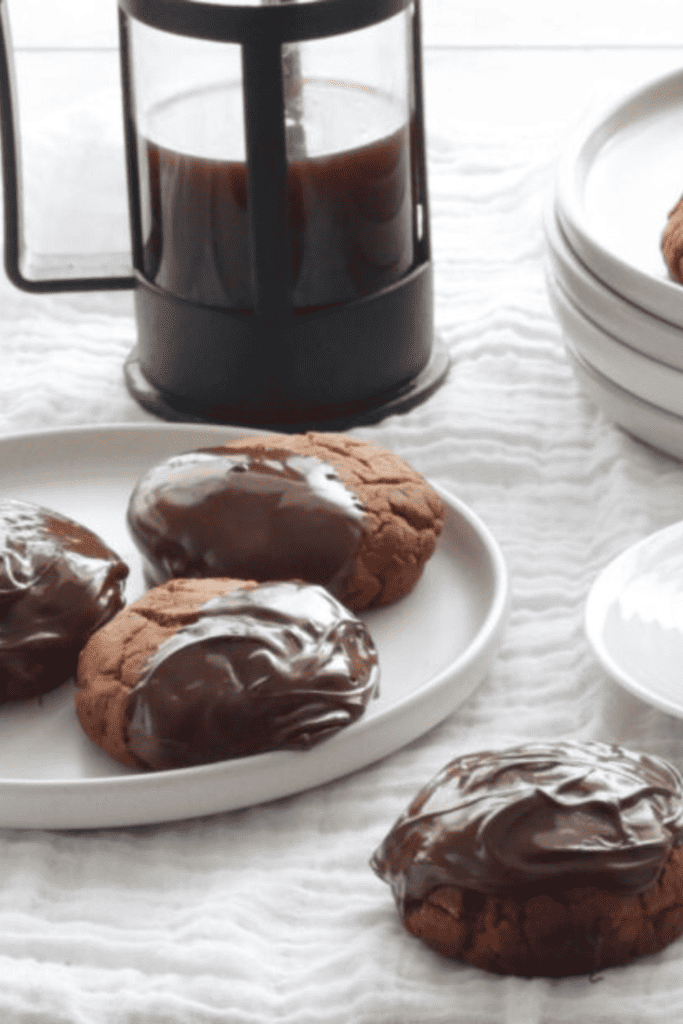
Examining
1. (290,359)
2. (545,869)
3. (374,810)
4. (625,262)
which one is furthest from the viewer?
(290,359)

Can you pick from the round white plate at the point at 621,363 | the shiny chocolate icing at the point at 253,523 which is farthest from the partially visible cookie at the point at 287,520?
the round white plate at the point at 621,363

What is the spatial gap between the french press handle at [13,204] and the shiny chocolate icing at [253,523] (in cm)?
26

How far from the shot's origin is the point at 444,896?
611 millimetres

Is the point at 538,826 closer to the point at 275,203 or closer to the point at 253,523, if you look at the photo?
the point at 253,523

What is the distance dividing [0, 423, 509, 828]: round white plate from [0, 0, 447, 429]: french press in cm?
7

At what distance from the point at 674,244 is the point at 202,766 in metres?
0.38

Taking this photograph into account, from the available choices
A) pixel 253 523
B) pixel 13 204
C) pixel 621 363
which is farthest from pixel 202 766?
pixel 13 204

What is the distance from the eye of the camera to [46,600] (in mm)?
755

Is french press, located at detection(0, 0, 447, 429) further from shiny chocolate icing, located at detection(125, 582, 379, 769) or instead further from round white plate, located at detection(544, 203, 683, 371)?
shiny chocolate icing, located at detection(125, 582, 379, 769)

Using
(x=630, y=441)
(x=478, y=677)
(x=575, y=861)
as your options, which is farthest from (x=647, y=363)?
(x=575, y=861)

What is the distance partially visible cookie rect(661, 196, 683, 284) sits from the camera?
0.90 m

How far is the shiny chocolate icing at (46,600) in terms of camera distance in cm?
75

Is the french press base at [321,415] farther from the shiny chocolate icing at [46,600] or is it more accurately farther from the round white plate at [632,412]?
the shiny chocolate icing at [46,600]

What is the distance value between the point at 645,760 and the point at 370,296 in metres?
0.40
